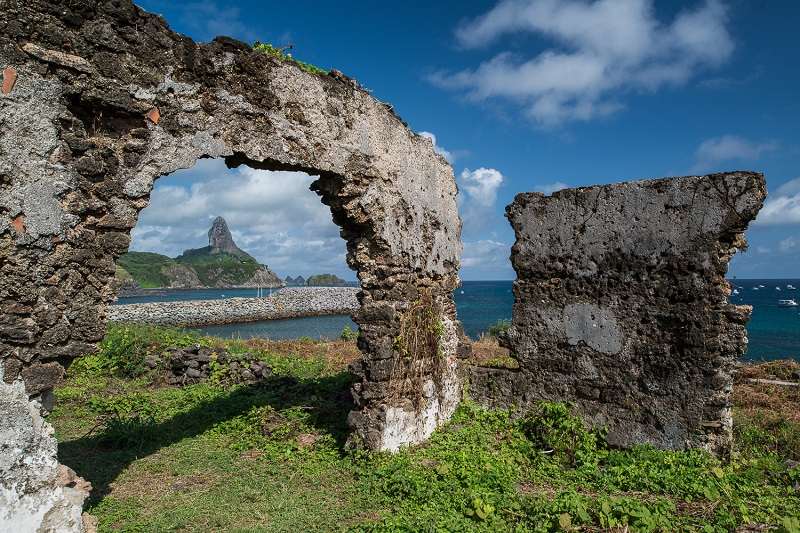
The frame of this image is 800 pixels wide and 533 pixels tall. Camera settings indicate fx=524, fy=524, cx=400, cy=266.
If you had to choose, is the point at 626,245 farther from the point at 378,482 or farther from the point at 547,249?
the point at 378,482

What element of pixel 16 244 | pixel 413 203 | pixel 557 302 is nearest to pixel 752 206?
pixel 557 302

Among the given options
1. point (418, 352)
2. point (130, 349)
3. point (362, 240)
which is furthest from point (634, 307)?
point (130, 349)

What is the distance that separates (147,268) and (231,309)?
66.5m

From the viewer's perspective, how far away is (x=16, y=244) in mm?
3617

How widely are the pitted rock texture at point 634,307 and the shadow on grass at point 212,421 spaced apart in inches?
87.4

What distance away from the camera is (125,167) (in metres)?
4.25

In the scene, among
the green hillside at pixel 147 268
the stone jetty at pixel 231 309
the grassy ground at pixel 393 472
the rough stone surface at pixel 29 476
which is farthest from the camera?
the green hillside at pixel 147 268

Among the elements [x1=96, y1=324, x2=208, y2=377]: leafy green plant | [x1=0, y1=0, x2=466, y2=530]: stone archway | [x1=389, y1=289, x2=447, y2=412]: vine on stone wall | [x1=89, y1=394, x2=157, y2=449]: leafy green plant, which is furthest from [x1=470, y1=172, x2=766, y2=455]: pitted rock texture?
[x1=96, y1=324, x2=208, y2=377]: leafy green plant

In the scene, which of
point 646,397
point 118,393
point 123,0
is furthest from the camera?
point 118,393

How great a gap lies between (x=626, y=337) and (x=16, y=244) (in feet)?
19.4

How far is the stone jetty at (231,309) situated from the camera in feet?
102

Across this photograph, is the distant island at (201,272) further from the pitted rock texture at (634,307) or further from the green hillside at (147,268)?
the pitted rock texture at (634,307)

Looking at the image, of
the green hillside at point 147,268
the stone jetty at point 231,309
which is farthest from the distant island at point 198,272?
the stone jetty at point 231,309

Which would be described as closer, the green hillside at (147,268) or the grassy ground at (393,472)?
the grassy ground at (393,472)
